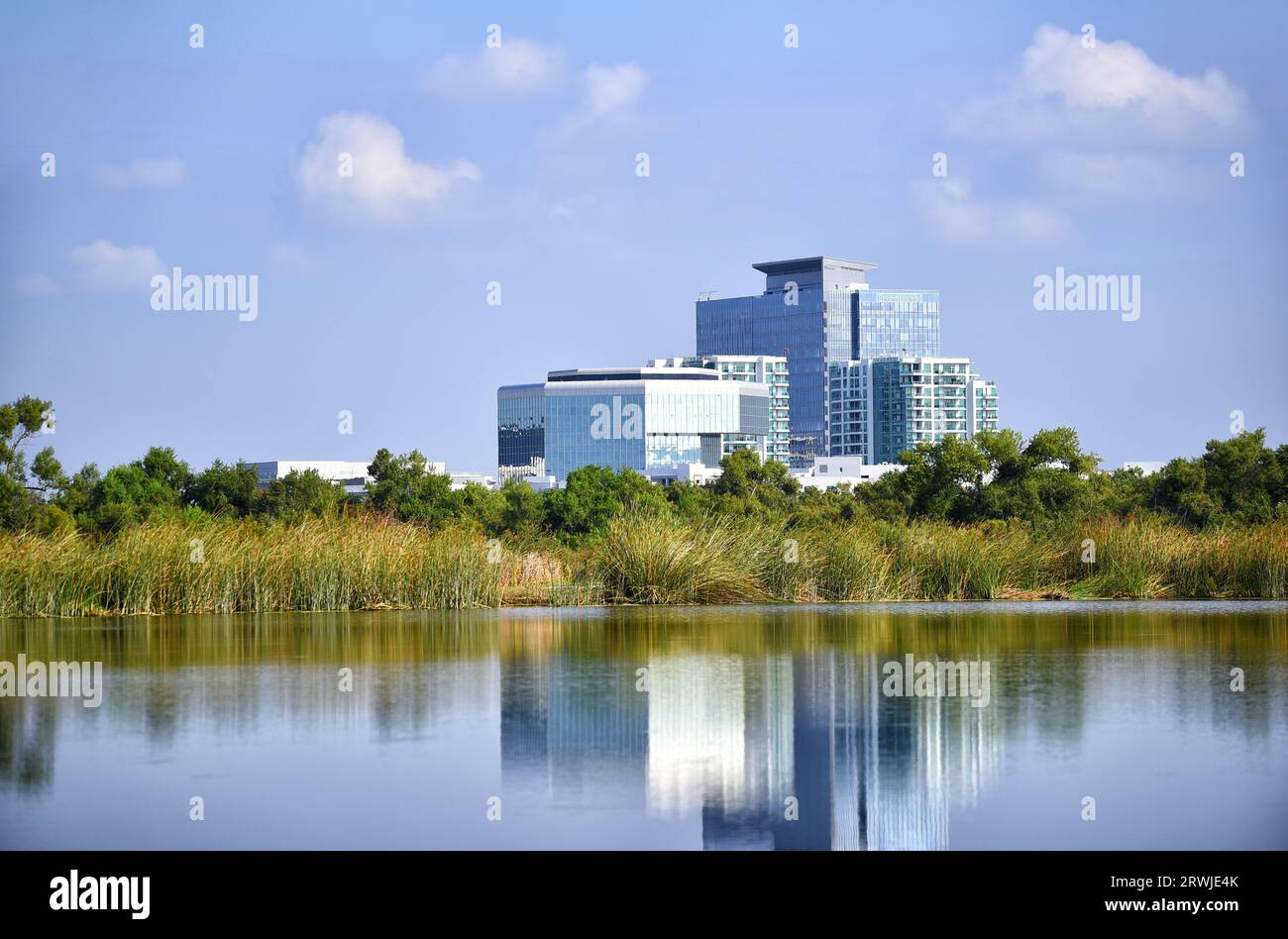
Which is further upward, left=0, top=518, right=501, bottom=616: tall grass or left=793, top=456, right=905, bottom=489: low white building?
left=793, top=456, right=905, bottom=489: low white building

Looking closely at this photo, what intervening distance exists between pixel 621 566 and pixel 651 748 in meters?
16.9

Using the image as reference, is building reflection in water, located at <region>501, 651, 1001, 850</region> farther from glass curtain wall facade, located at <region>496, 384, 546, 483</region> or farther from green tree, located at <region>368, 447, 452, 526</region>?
glass curtain wall facade, located at <region>496, 384, 546, 483</region>

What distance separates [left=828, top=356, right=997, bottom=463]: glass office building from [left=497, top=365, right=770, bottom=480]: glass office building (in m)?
35.3

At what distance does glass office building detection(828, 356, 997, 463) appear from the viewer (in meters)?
190

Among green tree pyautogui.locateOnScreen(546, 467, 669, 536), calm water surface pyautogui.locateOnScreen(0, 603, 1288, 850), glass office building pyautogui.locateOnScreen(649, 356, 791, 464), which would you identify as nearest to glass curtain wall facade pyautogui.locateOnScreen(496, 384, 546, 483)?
glass office building pyautogui.locateOnScreen(649, 356, 791, 464)

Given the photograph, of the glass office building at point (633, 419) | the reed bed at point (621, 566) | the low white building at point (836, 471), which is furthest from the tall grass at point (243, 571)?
the glass office building at point (633, 419)

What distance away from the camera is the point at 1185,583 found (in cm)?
2992

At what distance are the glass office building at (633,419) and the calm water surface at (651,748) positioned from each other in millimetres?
137839

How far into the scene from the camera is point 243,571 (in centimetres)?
2555
